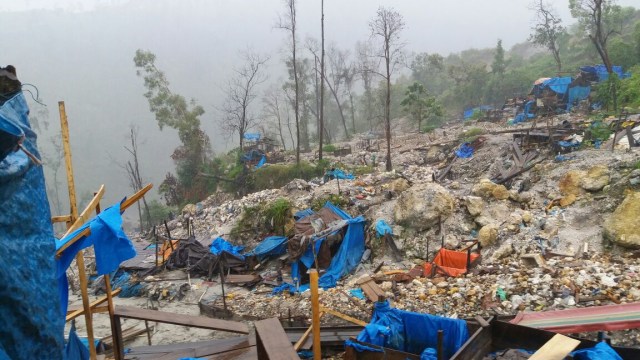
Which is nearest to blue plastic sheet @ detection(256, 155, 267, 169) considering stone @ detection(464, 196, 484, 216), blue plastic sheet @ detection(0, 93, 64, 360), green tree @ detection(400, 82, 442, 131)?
green tree @ detection(400, 82, 442, 131)

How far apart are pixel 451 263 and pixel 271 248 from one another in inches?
220

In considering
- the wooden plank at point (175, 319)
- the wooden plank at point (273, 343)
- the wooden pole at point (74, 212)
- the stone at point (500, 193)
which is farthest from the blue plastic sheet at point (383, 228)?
the wooden plank at point (273, 343)

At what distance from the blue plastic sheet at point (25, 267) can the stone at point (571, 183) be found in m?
11.1

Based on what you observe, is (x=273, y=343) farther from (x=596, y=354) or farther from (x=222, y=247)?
(x=222, y=247)

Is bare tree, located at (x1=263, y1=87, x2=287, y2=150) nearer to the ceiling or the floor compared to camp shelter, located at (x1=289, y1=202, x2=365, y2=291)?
nearer to the ceiling

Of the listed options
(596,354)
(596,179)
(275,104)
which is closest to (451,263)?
(596,179)

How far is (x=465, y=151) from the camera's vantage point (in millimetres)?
18406

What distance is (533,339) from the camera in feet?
12.9

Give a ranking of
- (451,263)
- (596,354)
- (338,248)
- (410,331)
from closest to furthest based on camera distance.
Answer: (596,354) → (410,331) → (451,263) → (338,248)

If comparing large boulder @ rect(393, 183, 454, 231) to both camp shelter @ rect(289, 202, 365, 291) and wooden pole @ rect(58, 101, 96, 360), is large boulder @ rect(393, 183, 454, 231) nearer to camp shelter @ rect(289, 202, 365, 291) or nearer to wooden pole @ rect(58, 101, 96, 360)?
camp shelter @ rect(289, 202, 365, 291)

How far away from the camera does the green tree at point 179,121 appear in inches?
1085

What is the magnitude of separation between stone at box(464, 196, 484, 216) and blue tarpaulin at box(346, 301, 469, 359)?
6.59 metres

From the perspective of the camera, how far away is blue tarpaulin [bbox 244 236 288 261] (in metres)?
12.9

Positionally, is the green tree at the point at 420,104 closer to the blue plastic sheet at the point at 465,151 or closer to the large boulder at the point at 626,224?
the blue plastic sheet at the point at 465,151
